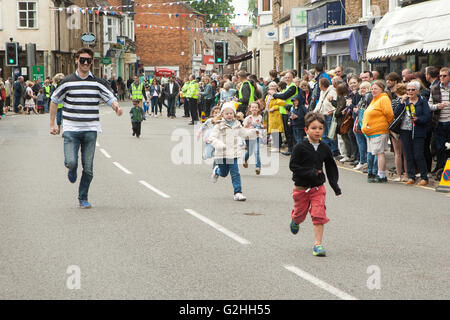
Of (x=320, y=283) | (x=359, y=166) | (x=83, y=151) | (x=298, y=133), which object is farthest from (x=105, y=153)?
(x=320, y=283)

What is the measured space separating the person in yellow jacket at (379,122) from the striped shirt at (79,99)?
5.44 m

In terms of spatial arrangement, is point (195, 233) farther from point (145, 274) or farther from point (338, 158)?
point (338, 158)

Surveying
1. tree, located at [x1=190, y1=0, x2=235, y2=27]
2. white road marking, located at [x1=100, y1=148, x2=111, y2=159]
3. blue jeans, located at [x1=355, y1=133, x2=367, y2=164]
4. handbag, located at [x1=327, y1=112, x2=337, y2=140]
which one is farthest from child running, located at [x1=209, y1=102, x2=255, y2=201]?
tree, located at [x1=190, y1=0, x2=235, y2=27]

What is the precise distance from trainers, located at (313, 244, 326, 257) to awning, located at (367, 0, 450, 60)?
9.22 m

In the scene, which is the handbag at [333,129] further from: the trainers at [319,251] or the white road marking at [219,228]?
the trainers at [319,251]

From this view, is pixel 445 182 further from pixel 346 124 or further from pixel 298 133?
pixel 298 133

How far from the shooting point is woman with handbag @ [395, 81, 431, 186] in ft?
45.6

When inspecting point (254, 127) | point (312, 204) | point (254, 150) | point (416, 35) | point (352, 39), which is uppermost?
point (352, 39)

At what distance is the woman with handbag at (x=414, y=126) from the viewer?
45.6ft

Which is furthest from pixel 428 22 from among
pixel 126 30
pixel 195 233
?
pixel 126 30

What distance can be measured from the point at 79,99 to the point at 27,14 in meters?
47.6

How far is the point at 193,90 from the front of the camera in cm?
3456

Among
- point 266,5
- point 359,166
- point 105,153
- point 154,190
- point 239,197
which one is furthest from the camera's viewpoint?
point 266,5

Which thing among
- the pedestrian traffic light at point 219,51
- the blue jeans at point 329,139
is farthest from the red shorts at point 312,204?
the pedestrian traffic light at point 219,51
